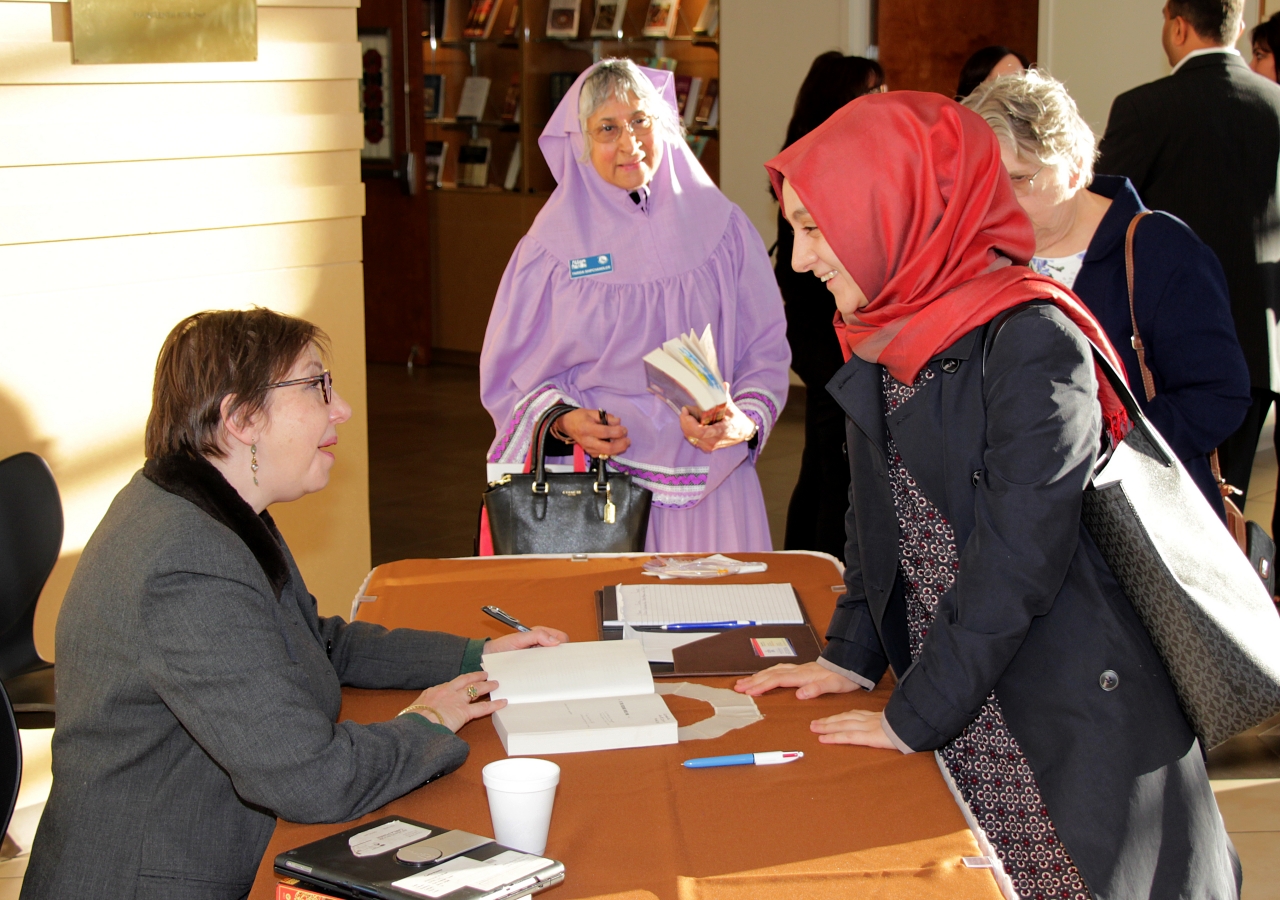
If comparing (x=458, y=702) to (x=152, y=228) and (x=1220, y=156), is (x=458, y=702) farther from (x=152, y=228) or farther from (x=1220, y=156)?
(x=1220, y=156)

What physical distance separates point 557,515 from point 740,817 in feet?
4.39

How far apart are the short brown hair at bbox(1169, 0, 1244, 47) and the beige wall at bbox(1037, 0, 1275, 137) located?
7.85ft

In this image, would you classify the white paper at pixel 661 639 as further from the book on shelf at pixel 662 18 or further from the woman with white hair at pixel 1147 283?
the book on shelf at pixel 662 18

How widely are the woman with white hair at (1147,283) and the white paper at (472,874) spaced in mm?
1562

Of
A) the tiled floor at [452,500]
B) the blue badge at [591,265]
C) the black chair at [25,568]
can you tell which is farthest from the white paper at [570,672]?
the tiled floor at [452,500]

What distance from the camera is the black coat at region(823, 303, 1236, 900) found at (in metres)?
1.56

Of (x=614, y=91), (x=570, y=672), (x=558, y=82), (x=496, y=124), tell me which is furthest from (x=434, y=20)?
(x=570, y=672)

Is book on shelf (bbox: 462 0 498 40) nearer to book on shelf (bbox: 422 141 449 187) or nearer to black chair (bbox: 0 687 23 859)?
book on shelf (bbox: 422 141 449 187)

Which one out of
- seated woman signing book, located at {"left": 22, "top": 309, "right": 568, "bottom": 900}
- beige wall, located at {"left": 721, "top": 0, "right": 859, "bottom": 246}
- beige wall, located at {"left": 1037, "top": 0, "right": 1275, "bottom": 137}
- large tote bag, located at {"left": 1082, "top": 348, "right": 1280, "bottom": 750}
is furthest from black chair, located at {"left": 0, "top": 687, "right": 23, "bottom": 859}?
beige wall, located at {"left": 721, "top": 0, "right": 859, "bottom": 246}

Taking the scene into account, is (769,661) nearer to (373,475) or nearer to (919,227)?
(919,227)

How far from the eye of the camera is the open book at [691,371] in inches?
105

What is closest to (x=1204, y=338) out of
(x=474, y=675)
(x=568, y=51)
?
(x=474, y=675)

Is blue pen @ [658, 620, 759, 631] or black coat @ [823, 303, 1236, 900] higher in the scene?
black coat @ [823, 303, 1236, 900]

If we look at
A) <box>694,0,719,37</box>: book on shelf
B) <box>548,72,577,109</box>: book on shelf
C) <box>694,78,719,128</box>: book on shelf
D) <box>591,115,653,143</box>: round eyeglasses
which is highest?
<box>694,0,719,37</box>: book on shelf
